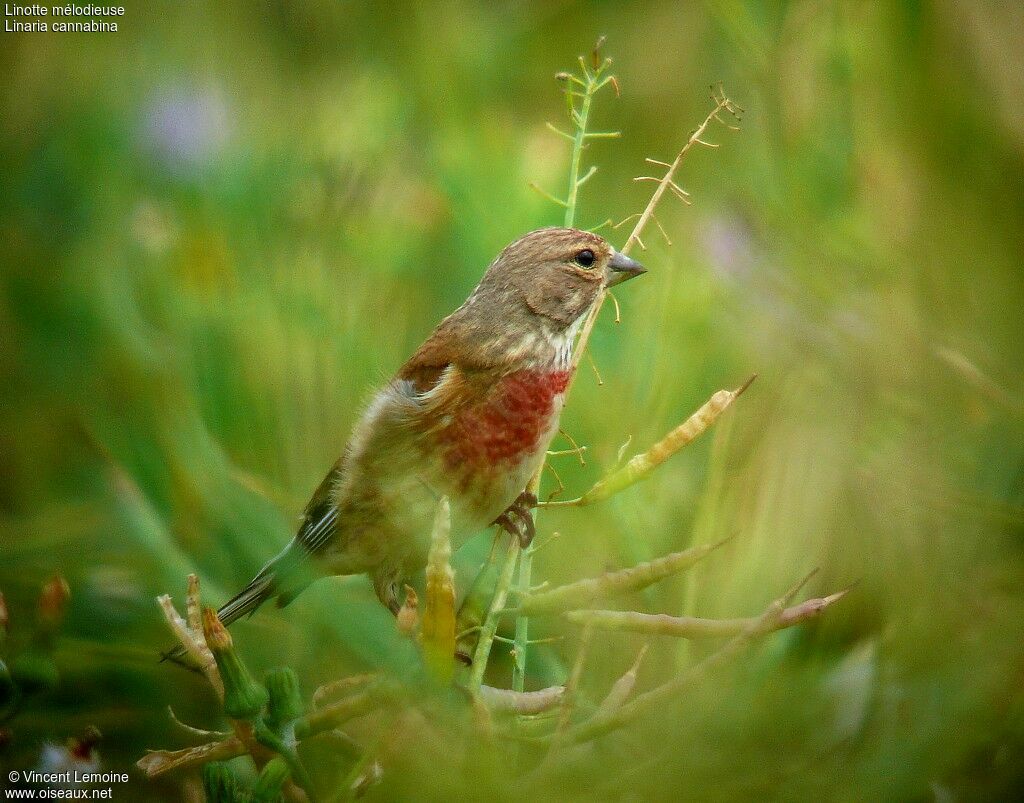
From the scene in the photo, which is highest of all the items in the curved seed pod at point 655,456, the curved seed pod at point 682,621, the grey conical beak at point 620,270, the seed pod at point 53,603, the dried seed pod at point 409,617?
the grey conical beak at point 620,270

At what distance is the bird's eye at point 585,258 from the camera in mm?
1621

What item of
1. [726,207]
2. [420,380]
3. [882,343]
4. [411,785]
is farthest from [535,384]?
[411,785]

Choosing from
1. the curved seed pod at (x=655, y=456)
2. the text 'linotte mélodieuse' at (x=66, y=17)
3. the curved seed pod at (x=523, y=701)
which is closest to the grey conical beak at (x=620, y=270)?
the text 'linotte mélodieuse' at (x=66, y=17)

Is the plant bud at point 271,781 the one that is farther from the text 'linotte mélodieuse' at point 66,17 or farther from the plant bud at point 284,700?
the text 'linotte mélodieuse' at point 66,17

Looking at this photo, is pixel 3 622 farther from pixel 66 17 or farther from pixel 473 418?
pixel 66 17

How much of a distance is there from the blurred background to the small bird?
0.59ft

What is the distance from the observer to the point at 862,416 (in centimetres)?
65


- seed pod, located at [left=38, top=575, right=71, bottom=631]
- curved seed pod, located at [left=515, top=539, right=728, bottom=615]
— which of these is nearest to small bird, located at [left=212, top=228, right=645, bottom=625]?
seed pod, located at [left=38, top=575, right=71, bottom=631]

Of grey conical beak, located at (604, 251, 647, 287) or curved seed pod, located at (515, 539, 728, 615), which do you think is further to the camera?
grey conical beak, located at (604, 251, 647, 287)

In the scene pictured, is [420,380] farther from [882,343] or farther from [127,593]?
[882,343]

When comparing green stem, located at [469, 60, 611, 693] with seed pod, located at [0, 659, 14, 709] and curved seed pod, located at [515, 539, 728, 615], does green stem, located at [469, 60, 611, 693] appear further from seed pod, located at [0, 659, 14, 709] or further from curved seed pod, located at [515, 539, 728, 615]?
seed pod, located at [0, 659, 14, 709]

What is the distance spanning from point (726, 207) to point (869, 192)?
0.33 meters

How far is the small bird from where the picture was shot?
1.19m

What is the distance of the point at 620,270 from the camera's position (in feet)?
5.14
